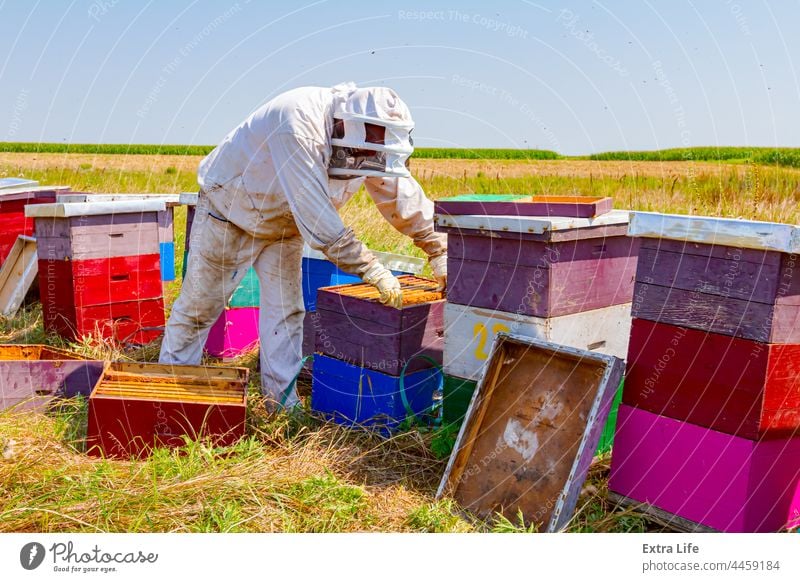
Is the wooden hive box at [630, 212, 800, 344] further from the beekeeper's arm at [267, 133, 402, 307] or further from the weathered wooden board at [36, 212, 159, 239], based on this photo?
the weathered wooden board at [36, 212, 159, 239]

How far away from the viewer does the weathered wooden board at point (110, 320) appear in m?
5.16

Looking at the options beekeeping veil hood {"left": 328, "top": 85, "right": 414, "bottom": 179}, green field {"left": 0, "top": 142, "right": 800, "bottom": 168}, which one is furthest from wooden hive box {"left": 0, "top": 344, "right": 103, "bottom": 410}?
green field {"left": 0, "top": 142, "right": 800, "bottom": 168}

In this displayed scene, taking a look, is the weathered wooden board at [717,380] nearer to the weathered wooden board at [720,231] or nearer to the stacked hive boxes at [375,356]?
the weathered wooden board at [720,231]

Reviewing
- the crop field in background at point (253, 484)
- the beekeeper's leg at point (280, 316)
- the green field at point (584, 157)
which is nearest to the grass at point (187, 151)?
the green field at point (584, 157)

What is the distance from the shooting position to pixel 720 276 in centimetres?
274

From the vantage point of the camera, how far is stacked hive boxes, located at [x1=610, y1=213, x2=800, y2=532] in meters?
2.64

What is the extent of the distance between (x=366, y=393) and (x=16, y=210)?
4539 mm

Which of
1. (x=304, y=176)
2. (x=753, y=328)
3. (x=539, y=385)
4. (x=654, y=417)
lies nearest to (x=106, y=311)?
(x=304, y=176)

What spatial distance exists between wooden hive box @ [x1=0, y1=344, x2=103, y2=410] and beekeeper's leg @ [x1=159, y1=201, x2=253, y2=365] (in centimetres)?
46

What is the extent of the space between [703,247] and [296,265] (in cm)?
242

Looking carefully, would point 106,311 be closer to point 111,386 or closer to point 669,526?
point 111,386

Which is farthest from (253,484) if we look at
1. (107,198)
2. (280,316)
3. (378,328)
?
(107,198)

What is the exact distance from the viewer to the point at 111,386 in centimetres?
386

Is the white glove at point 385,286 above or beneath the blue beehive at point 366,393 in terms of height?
above
